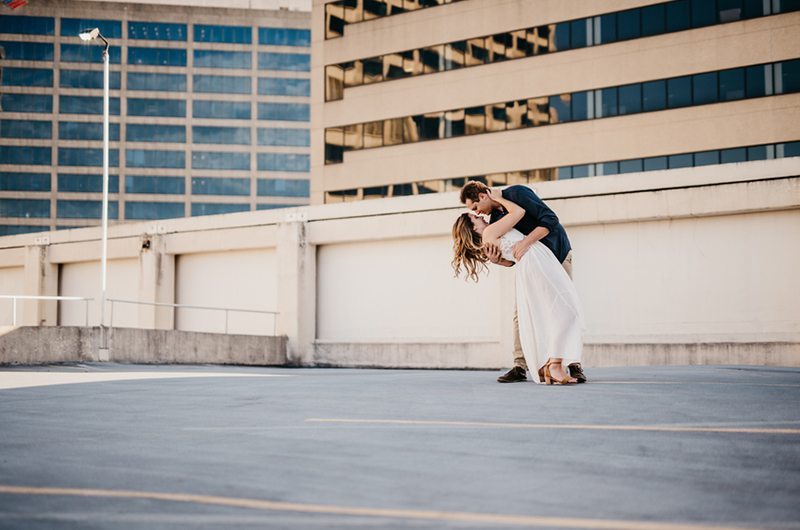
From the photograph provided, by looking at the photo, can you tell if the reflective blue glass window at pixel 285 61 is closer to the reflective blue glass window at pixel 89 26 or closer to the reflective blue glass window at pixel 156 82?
the reflective blue glass window at pixel 156 82

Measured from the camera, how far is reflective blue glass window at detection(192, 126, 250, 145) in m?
93.4

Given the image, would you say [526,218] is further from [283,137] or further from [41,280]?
[283,137]

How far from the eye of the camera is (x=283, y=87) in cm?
9638

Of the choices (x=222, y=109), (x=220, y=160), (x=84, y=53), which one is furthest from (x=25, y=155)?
(x=222, y=109)

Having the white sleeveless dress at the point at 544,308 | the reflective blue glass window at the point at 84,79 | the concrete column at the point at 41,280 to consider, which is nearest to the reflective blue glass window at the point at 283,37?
the reflective blue glass window at the point at 84,79

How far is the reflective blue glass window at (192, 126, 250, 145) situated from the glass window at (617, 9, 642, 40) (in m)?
58.3

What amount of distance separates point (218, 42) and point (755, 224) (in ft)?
269

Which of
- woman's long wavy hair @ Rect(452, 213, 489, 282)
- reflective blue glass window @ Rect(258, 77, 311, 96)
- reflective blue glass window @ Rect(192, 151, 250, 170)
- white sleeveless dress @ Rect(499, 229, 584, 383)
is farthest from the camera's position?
reflective blue glass window @ Rect(258, 77, 311, 96)

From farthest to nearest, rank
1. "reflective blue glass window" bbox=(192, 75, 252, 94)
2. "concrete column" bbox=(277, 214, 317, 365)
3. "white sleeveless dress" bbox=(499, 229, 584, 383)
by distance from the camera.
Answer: "reflective blue glass window" bbox=(192, 75, 252, 94) < "concrete column" bbox=(277, 214, 317, 365) < "white sleeveless dress" bbox=(499, 229, 584, 383)

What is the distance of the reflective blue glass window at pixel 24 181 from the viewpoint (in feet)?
295

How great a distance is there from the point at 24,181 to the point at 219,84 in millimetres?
21719

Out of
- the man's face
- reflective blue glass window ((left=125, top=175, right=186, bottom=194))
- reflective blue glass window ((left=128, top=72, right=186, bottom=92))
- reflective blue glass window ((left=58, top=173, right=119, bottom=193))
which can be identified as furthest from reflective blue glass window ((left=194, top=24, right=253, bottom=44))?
the man's face

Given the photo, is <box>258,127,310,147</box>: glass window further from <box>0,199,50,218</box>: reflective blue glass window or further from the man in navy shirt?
the man in navy shirt

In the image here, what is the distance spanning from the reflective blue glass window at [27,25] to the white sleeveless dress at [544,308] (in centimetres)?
9426
